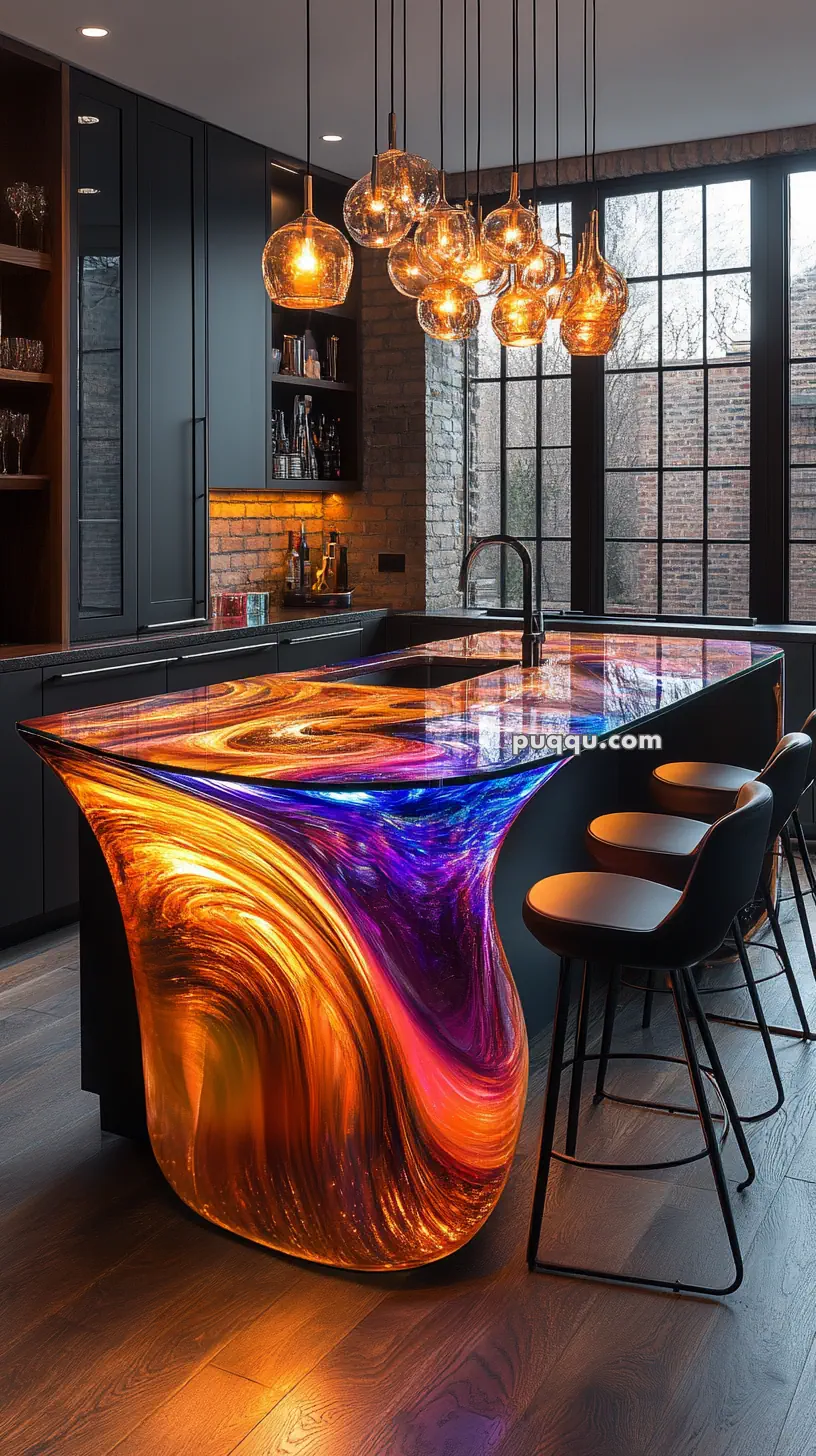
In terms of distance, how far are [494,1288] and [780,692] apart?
2.41m

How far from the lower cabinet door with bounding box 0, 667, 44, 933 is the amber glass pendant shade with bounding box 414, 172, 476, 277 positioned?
6.45 feet

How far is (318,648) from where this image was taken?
590cm

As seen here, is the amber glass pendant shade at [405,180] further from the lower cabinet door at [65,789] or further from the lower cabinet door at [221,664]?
the lower cabinet door at [221,664]

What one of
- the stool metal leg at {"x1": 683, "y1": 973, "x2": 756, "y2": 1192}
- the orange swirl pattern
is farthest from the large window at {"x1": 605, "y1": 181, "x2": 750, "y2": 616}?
the orange swirl pattern

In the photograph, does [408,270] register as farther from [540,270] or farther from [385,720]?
[385,720]

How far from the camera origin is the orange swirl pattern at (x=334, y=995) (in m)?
2.32

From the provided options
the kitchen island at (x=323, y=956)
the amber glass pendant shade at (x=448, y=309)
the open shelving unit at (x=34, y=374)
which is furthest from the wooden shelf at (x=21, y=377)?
the kitchen island at (x=323, y=956)

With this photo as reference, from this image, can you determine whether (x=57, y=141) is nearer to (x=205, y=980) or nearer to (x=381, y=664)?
(x=381, y=664)

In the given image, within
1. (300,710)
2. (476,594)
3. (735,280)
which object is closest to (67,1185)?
(300,710)

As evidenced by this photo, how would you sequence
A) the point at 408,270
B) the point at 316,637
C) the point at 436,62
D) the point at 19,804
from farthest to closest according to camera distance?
1. the point at 316,637
2. the point at 436,62
3. the point at 19,804
4. the point at 408,270

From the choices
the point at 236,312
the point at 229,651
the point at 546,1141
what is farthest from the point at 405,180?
the point at 236,312

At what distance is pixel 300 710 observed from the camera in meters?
2.93

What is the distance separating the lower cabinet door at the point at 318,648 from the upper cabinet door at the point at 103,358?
0.79 m

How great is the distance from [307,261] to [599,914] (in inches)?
62.4
